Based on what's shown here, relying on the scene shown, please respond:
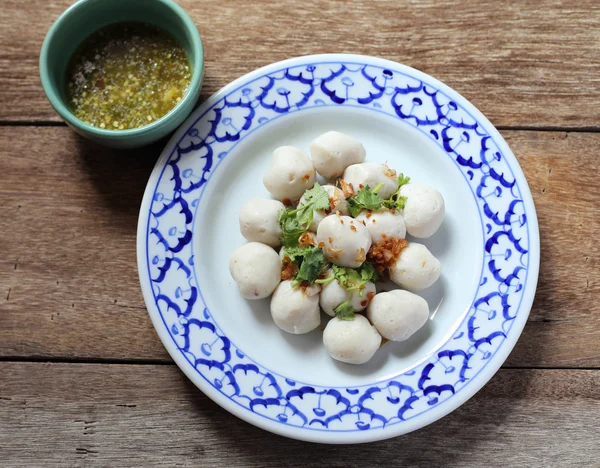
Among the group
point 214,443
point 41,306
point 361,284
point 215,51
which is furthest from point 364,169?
point 41,306

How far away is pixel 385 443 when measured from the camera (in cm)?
129

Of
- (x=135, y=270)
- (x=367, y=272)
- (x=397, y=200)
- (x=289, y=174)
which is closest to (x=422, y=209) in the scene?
(x=397, y=200)

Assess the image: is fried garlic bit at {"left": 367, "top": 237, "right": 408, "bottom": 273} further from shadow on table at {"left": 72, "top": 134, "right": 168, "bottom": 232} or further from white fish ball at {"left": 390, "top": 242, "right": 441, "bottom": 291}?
shadow on table at {"left": 72, "top": 134, "right": 168, "bottom": 232}

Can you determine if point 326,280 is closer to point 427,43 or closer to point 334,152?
point 334,152

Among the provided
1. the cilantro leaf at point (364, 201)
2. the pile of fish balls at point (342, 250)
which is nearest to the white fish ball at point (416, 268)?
the pile of fish balls at point (342, 250)

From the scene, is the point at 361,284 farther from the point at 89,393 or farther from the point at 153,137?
the point at 89,393

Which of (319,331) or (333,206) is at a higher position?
(333,206)

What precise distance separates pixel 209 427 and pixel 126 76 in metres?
0.78

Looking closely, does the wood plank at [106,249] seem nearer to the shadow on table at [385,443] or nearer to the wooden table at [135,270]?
the wooden table at [135,270]

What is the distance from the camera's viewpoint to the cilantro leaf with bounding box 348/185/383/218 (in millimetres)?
1202

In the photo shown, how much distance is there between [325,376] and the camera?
1.24 meters

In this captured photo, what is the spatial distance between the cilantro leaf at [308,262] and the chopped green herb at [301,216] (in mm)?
30

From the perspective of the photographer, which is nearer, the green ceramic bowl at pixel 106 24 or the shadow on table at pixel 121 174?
the green ceramic bowl at pixel 106 24

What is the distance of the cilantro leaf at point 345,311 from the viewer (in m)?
1.18
